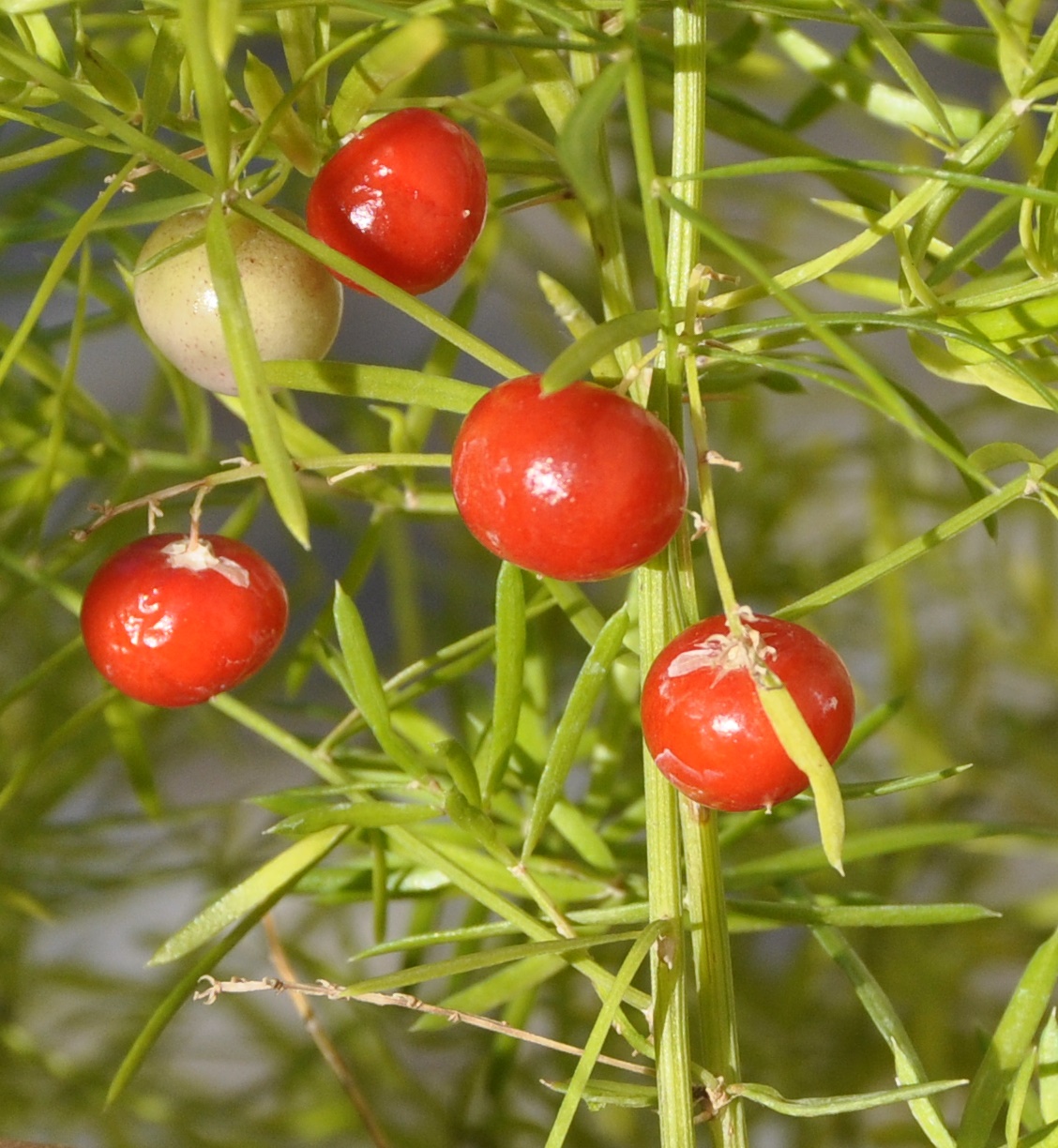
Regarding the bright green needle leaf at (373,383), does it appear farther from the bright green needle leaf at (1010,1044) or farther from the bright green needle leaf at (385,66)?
the bright green needle leaf at (1010,1044)

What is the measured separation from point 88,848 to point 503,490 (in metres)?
0.47

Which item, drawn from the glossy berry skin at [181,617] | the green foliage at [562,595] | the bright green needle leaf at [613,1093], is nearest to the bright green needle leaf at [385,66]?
the green foliage at [562,595]

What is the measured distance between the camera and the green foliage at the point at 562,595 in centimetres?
26

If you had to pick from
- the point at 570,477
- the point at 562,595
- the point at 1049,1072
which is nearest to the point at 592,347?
the point at 570,477

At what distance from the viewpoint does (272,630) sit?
301 millimetres

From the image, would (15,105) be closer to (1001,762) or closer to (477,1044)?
(477,1044)

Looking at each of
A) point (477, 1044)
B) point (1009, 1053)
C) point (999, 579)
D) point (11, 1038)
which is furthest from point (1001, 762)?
point (11, 1038)

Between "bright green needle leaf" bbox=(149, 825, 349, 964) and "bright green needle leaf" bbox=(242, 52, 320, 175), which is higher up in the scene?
"bright green needle leaf" bbox=(242, 52, 320, 175)

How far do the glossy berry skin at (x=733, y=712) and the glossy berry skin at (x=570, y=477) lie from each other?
0.09ft

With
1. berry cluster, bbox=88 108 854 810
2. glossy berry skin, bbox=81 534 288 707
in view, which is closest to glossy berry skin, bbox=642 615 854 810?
berry cluster, bbox=88 108 854 810

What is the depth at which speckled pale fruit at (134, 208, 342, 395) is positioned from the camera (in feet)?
0.93

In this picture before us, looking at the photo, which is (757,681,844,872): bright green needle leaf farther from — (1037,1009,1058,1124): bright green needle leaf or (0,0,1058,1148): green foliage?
(1037,1009,1058,1124): bright green needle leaf

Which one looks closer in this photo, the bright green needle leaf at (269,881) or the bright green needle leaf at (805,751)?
the bright green needle leaf at (805,751)

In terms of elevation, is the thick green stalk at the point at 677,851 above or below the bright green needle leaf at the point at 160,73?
below
